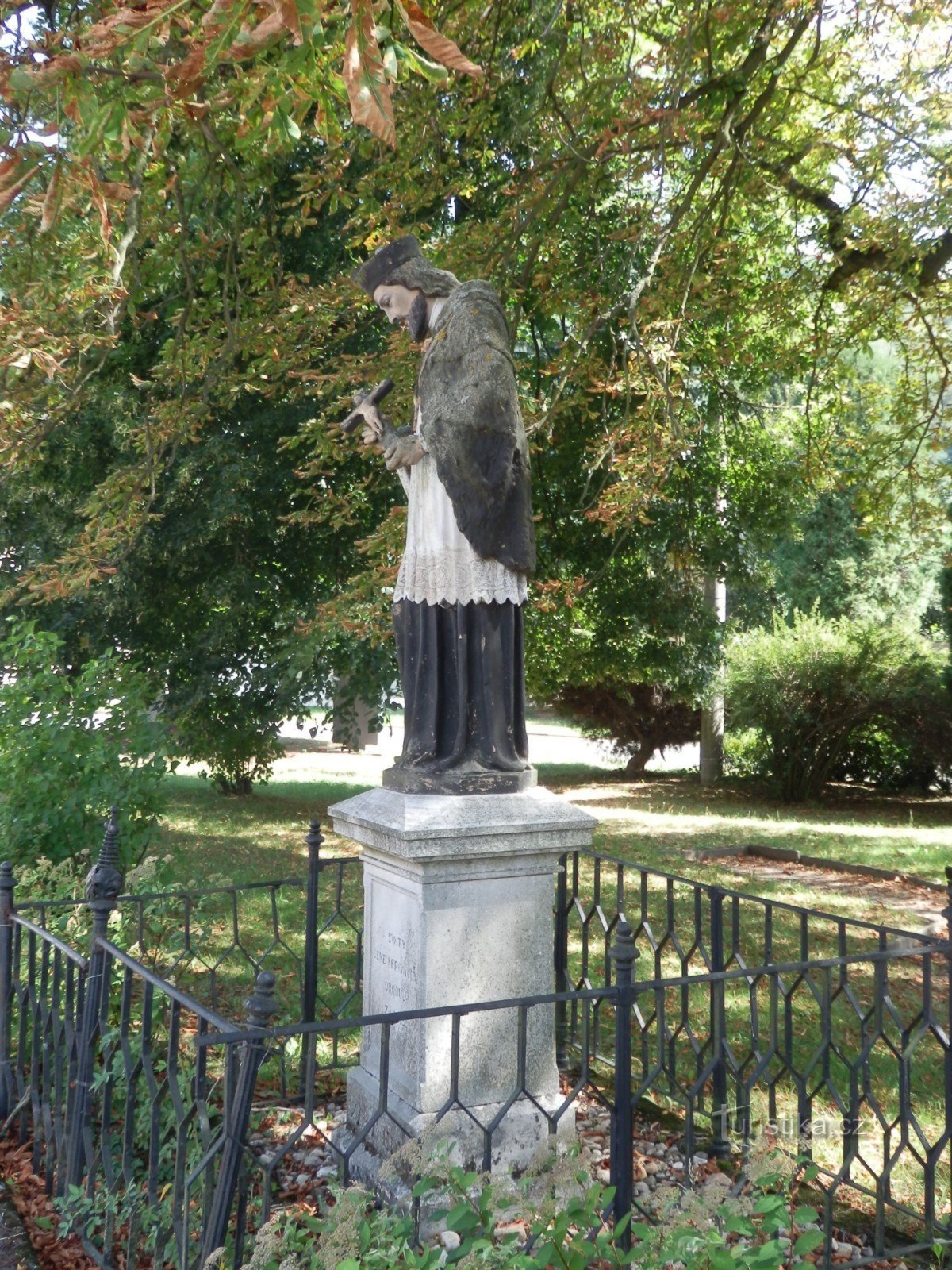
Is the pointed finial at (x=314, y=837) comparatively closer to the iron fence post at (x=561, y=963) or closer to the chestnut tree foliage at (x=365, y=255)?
the iron fence post at (x=561, y=963)

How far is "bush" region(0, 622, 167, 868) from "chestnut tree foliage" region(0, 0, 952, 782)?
4.20ft

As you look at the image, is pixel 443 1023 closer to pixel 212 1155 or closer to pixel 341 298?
pixel 212 1155

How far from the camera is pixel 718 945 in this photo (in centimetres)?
493

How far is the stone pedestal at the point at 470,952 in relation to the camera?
417 cm

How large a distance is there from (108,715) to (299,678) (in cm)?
495

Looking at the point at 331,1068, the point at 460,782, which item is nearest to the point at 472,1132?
the point at 460,782

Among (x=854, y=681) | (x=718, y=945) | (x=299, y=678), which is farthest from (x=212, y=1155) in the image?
(x=854, y=681)

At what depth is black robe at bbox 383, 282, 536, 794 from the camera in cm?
439

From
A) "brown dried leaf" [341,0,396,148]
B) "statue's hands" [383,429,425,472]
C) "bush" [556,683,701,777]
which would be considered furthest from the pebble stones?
"bush" [556,683,701,777]

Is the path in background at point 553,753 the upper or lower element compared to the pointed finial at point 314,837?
lower

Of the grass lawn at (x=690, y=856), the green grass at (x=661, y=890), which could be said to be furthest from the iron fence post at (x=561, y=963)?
the grass lawn at (x=690, y=856)

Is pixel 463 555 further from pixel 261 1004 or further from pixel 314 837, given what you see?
pixel 261 1004

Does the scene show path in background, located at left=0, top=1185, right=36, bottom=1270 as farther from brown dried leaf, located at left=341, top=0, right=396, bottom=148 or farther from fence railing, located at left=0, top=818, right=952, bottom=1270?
brown dried leaf, located at left=341, top=0, right=396, bottom=148

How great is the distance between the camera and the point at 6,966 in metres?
4.82
